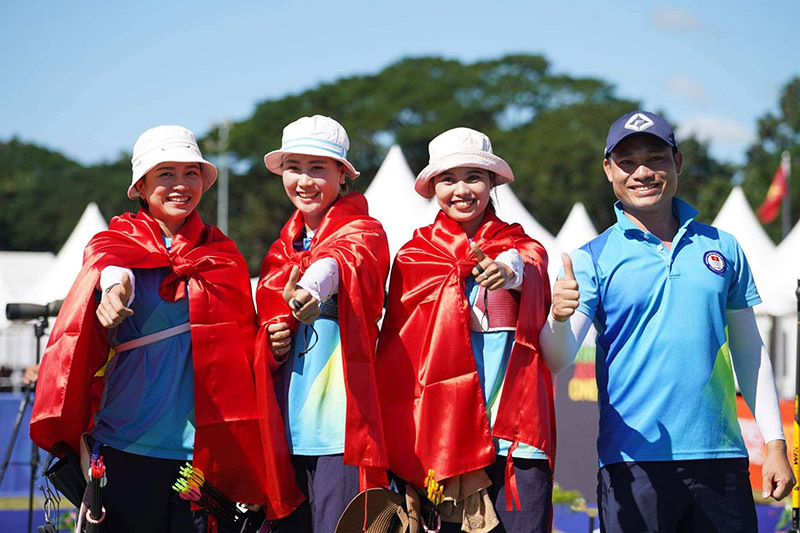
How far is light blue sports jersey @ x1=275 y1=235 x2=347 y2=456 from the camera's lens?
11.2 ft

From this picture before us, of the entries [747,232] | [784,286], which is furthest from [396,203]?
[747,232]

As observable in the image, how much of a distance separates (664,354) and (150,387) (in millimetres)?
1922

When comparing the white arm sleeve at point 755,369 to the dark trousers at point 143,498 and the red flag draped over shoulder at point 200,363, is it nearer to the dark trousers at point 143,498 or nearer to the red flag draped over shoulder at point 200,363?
the red flag draped over shoulder at point 200,363

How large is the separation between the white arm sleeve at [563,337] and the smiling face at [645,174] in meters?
0.47

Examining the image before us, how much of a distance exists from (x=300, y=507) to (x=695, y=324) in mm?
1619

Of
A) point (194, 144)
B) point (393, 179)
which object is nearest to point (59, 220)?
point (393, 179)

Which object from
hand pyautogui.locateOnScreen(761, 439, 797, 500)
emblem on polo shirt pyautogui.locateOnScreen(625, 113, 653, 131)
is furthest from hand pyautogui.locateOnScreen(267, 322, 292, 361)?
hand pyautogui.locateOnScreen(761, 439, 797, 500)

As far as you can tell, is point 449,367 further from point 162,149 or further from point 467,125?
point 467,125

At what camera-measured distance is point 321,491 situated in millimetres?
3395

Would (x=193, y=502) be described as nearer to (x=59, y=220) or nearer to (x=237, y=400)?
(x=237, y=400)

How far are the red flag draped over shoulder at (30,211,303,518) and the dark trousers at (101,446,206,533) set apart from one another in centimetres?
14

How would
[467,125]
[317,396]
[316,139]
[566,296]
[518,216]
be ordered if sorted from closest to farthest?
1. [566,296]
2. [317,396]
3. [316,139]
4. [518,216]
5. [467,125]

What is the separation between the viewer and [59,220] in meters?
50.8

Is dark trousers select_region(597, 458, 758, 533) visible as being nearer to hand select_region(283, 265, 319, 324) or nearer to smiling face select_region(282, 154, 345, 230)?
hand select_region(283, 265, 319, 324)
